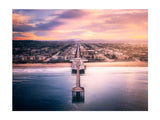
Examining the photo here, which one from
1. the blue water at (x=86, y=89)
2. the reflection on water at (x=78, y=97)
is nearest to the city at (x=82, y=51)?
the blue water at (x=86, y=89)

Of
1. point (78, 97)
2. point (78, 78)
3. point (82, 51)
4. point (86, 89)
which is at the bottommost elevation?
point (78, 97)

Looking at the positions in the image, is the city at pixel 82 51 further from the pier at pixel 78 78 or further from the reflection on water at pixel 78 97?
the reflection on water at pixel 78 97

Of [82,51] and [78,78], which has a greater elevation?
[82,51]

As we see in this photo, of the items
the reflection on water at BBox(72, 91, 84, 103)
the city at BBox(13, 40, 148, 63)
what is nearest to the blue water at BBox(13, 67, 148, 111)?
the reflection on water at BBox(72, 91, 84, 103)

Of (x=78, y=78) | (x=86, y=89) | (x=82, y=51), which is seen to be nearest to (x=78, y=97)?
(x=86, y=89)

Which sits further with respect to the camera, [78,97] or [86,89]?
[86,89]

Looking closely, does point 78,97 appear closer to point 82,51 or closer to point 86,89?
point 86,89

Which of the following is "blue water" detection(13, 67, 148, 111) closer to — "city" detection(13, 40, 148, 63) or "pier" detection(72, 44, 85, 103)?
"pier" detection(72, 44, 85, 103)

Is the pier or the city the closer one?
the pier
